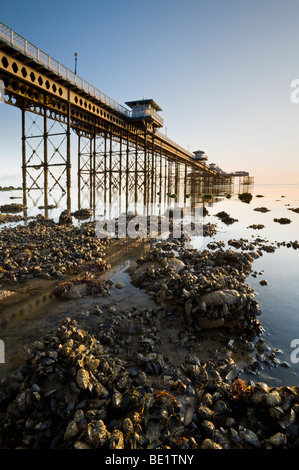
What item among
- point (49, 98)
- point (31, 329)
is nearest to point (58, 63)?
point (49, 98)

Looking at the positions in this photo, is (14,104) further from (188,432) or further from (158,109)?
(188,432)

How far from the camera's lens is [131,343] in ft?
16.3

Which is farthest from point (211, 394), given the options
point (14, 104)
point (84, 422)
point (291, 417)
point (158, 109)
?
point (158, 109)

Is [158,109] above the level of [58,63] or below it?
above

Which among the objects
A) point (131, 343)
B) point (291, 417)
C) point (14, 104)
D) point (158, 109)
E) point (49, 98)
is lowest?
point (131, 343)

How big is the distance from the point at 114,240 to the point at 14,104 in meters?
16.5

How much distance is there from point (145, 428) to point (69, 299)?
5.13 meters

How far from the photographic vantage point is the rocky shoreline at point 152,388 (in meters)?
2.63

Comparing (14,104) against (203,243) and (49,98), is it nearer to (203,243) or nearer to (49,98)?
(49,98)

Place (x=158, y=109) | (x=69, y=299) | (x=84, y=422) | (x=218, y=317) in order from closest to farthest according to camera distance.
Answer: (x=84, y=422) < (x=218, y=317) < (x=69, y=299) < (x=158, y=109)

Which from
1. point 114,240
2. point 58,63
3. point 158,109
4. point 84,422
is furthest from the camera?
point 158,109

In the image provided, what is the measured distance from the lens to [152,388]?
11.6 ft

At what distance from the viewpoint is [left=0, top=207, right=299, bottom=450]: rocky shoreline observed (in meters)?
2.63

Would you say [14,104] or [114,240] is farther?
[14,104]
